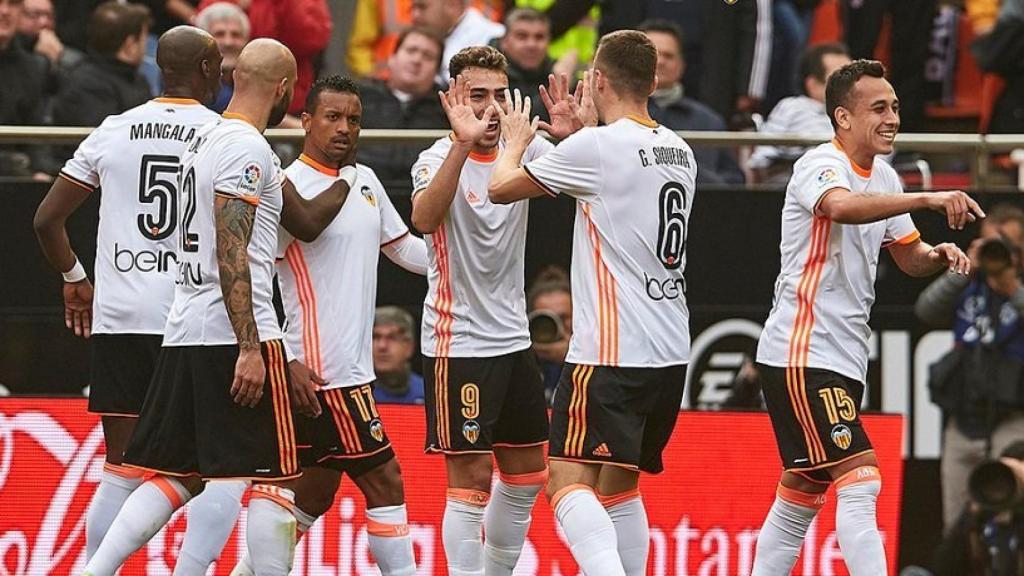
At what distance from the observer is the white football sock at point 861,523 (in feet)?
27.8

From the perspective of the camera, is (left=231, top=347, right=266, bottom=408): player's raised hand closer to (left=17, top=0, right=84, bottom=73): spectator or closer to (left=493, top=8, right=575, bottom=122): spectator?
(left=17, top=0, right=84, bottom=73): spectator

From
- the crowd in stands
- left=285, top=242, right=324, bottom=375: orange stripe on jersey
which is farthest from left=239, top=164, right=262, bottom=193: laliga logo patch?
the crowd in stands

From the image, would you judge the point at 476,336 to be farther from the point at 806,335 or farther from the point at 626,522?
the point at 806,335

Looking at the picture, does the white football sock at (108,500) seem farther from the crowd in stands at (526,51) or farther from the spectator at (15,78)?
the spectator at (15,78)

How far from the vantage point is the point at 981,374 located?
1179cm

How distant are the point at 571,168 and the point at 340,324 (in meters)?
1.34

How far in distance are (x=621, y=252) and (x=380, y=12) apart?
21.2 feet

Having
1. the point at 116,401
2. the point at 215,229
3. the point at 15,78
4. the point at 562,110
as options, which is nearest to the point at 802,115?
the point at 562,110

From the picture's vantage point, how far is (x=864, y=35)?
1448cm

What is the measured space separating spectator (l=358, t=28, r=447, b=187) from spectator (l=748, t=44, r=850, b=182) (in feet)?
6.86

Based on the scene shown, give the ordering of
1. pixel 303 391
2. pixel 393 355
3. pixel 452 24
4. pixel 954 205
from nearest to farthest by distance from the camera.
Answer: pixel 954 205
pixel 303 391
pixel 393 355
pixel 452 24

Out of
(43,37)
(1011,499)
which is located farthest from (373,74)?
(1011,499)

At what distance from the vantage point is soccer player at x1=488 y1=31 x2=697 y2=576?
8.34m

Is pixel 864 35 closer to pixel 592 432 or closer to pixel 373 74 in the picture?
pixel 373 74
